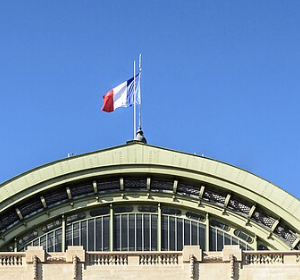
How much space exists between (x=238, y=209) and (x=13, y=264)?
1291 centimetres

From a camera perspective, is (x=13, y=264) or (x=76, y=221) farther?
(x=76, y=221)

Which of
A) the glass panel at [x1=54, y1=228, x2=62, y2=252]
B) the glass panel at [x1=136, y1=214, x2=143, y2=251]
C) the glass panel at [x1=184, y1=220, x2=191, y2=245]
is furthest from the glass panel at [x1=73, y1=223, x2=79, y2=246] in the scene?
the glass panel at [x1=184, y1=220, x2=191, y2=245]

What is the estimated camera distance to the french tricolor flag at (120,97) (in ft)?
174

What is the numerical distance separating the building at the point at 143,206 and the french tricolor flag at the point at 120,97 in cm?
453

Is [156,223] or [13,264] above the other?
[156,223]

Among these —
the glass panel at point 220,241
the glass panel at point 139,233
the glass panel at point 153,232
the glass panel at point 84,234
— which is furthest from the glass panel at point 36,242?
the glass panel at point 220,241

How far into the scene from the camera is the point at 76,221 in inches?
1949

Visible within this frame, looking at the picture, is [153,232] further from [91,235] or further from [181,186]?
[91,235]

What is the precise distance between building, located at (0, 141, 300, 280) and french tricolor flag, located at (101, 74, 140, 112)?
4.53 m

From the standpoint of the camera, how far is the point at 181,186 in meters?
49.8

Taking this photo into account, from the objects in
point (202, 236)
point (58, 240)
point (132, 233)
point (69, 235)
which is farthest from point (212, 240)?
point (58, 240)

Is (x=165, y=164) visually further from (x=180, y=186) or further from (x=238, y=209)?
(x=238, y=209)

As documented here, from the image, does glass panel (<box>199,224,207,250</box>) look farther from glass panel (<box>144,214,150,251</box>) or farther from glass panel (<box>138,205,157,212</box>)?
glass panel (<box>144,214,150,251</box>)

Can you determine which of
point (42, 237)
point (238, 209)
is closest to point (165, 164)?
point (238, 209)
